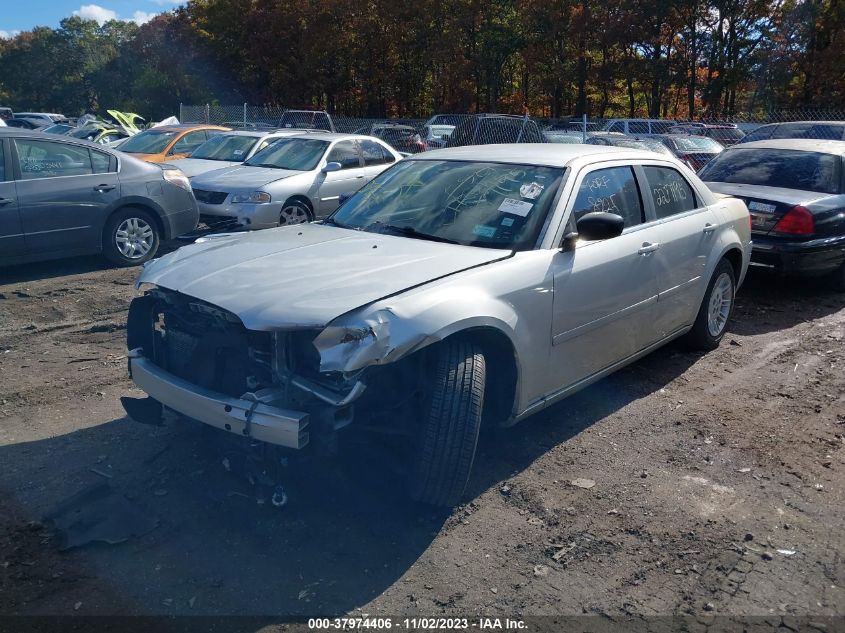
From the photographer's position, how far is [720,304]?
6.28 metres

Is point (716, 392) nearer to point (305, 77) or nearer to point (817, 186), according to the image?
point (817, 186)

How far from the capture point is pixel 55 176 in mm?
8289

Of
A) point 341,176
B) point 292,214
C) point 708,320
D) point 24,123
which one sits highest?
point 24,123

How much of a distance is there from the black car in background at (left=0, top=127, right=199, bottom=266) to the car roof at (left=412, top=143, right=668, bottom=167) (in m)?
4.66

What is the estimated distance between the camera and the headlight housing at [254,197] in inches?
400

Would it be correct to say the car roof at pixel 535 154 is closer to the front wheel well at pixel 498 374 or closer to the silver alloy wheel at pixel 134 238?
the front wheel well at pixel 498 374

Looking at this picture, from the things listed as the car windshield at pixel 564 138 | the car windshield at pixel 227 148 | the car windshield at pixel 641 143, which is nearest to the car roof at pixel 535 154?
the car windshield at pixel 227 148

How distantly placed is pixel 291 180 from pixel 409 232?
6.49m

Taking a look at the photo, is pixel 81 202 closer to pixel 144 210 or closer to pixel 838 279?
pixel 144 210

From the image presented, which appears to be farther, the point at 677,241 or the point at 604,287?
the point at 677,241

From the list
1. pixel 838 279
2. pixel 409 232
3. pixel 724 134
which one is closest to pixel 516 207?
pixel 409 232

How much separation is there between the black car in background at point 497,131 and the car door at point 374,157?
605cm

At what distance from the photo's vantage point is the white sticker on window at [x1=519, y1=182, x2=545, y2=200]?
4.48 metres

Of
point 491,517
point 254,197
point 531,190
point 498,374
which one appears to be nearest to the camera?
point 491,517
